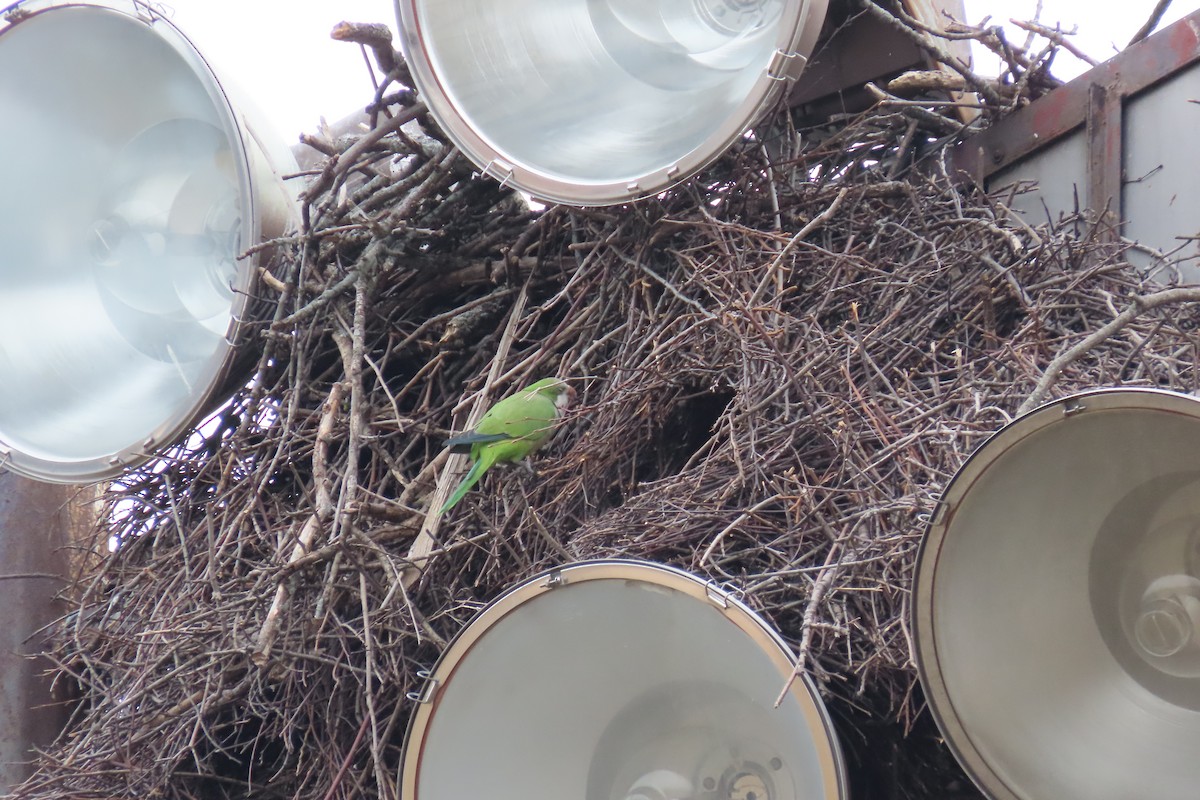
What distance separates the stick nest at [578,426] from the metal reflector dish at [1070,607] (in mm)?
190

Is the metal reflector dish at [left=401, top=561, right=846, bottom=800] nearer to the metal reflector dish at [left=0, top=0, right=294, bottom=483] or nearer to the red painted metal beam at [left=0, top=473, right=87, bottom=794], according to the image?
the metal reflector dish at [left=0, top=0, right=294, bottom=483]

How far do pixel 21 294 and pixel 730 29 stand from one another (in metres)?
1.71

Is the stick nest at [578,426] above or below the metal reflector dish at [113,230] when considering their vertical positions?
below

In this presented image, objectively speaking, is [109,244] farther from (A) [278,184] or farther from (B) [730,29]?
(B) [730,29]

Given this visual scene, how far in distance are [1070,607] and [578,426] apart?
3.43ft

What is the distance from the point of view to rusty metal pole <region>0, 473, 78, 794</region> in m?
2.38

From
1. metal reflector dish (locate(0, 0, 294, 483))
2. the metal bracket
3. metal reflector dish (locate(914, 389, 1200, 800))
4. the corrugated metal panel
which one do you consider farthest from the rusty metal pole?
the corrugated metal panel

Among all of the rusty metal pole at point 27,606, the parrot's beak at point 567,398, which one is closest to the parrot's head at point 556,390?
the parrot's beak at point 567,398

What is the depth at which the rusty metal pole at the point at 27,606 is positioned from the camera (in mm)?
2381

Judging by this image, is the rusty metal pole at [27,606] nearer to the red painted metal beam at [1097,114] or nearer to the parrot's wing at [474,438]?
the parrot's wing at [474,438]

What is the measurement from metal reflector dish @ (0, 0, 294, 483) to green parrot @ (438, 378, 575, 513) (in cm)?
66

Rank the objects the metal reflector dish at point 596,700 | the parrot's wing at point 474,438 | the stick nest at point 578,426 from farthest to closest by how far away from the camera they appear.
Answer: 1. the parrot's wing at point 474,438
2. the stick nest at point 578,426
3. the metal reflector dish at point 596,700

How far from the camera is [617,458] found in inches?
79.9

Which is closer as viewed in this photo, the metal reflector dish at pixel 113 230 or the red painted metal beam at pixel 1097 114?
the red painted metal beam at pixel 1097 114
